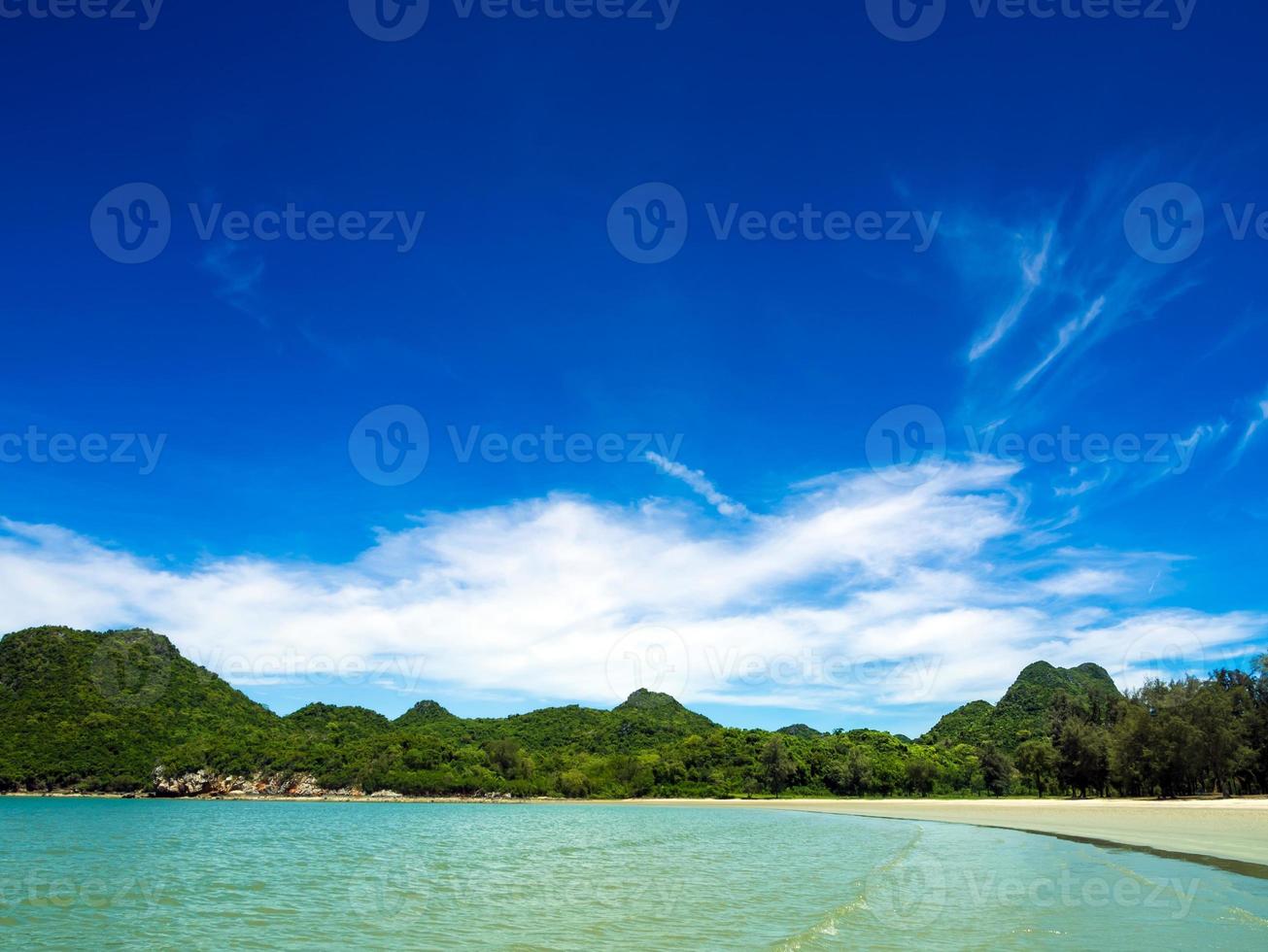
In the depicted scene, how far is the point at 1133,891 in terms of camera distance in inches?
880

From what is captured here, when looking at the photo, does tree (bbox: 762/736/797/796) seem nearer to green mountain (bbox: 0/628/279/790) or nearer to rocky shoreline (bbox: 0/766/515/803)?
rocky shoreline (bbox: 0/766/515/803)

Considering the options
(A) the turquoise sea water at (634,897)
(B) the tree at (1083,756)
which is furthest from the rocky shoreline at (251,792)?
(A) the turquoise sea water at (634,897)

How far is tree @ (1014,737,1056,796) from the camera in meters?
99.9

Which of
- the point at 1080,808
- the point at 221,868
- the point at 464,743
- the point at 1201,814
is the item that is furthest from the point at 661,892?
the point at 464,743

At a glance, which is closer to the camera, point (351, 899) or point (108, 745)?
point (351, 899)

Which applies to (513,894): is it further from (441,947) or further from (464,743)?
(464,743)

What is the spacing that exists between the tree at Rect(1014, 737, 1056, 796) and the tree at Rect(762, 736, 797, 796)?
141 ft

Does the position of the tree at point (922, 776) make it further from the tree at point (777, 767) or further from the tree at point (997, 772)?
the tree at point (777, 767)

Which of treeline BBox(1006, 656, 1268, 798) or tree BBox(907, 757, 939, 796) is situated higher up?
treeline BBox(1006, 656, 1268, 798)

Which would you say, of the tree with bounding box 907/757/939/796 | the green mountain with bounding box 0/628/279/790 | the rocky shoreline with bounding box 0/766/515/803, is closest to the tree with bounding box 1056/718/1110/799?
the tree with bounding box 907/757/939/796

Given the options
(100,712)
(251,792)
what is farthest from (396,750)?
(100,712)

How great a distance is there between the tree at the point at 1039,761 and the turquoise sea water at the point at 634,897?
211 feet

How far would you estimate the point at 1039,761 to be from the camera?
335 feet

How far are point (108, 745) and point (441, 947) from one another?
526 ft
